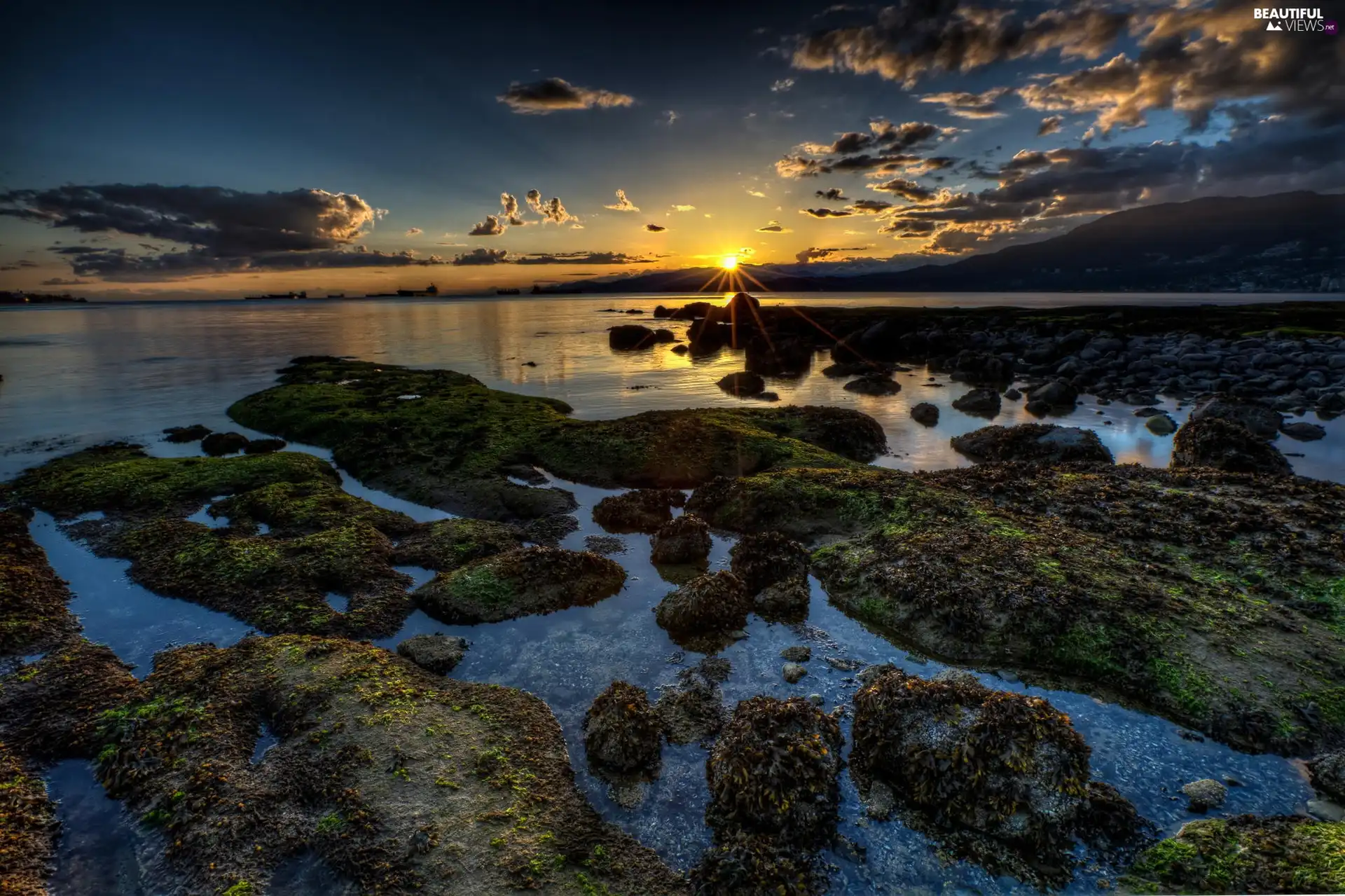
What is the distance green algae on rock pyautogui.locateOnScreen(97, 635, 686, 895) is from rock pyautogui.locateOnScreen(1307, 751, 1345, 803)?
321 inches

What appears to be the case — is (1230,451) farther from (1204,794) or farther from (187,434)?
(187,434)

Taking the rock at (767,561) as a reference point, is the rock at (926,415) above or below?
above

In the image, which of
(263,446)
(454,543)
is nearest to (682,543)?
(454,543)

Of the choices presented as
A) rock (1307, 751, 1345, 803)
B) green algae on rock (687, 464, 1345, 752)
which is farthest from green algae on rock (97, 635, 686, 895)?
rock (1307, 751, 1345, 803)

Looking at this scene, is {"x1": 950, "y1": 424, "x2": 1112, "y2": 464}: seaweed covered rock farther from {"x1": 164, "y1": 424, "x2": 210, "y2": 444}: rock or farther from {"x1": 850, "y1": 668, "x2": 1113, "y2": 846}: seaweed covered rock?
{"x1": 164, "y1": 424, "x2": 210, "y2": 444}: rock

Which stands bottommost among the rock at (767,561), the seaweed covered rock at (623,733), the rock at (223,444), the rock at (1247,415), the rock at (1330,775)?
the rock at (223,444)

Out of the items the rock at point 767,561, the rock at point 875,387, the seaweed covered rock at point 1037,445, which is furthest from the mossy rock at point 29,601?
the rock at point 875,387

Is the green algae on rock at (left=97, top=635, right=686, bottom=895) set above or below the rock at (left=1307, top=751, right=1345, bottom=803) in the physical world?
below

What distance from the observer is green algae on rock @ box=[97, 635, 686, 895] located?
634cm

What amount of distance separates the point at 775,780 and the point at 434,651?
661cm

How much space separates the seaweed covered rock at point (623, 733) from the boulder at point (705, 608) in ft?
8.55

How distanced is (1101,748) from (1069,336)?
5864 centimetres

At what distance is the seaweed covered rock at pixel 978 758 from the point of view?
6.65m

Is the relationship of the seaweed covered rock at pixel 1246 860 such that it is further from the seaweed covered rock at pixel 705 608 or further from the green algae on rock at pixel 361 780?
the seaweed covered rock at pixel 705 608
